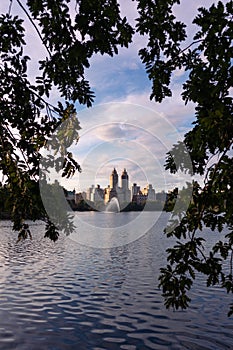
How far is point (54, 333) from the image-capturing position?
1504 centimetres

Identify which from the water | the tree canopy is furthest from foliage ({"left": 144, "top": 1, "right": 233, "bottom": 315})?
the water

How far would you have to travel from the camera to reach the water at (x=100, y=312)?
14148mm

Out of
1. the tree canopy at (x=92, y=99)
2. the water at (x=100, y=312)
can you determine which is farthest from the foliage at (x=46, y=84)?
the water at (x=100, y=312)

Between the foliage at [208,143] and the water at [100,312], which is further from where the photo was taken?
the water at [100,312]

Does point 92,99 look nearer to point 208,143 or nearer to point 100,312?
point 208,143

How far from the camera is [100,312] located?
18.1 m

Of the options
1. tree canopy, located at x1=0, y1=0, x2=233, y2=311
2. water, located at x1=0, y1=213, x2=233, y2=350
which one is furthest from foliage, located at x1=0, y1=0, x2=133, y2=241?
water, located at x1=0, y1=213, x2=233, y2=350

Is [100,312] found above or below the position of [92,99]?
below

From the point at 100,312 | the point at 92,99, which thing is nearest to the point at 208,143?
the point at 92,99

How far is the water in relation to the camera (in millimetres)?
14148

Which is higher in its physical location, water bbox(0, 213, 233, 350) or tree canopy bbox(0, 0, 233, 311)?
tree canopy bbox(0, 0, 233, 311)

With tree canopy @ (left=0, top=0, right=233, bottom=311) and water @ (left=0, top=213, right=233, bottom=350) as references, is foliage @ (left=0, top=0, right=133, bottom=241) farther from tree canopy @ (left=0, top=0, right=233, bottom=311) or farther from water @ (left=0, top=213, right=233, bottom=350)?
water @ (left=0, top=213, right=233, bottom=350)

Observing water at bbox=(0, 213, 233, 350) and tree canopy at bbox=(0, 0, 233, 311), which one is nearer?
tree canopy at bbox=(0, 0, 233, 311)

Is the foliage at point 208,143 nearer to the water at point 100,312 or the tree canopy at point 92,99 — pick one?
the tree canopy at point 92,99
